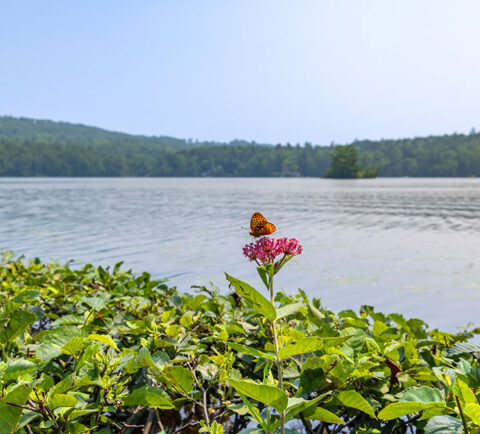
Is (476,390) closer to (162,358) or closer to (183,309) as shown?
(162,358)

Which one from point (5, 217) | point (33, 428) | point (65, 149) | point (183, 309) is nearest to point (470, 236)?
point (183, 309)

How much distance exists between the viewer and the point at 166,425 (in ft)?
8.36

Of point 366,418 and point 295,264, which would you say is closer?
point 366,418

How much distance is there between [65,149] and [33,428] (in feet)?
663

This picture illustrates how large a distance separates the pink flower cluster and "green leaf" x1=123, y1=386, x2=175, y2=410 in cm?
63

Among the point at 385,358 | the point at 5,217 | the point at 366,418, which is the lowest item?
the point at 5,217

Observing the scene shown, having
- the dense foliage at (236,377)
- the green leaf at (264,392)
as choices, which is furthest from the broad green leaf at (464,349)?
the green leaf at (264,392)

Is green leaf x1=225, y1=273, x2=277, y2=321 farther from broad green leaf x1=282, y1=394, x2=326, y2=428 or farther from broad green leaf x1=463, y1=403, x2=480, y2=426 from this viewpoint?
broad green leaf x1=463, y1=403, x2=480, y2=426

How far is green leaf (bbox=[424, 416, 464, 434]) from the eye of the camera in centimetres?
130

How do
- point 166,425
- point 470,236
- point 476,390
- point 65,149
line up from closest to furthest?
point 476,390
point 166,425
point 470,236
point 65,149

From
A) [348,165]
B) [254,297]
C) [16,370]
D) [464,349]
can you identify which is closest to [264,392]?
[254,297]

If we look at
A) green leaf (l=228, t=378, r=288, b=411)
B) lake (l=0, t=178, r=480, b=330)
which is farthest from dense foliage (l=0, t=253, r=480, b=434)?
lake (l=0, t=178, r=480, b=330)

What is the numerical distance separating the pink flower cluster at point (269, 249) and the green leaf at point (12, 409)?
0.87 metres

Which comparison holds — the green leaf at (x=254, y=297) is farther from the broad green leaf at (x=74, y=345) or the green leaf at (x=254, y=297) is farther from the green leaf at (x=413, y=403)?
the broad green leaf at (x=74, y=345)
